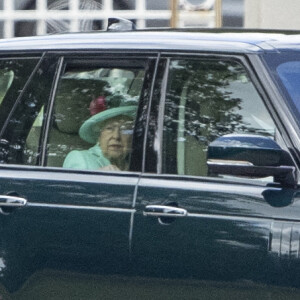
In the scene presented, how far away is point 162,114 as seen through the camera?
5.66m

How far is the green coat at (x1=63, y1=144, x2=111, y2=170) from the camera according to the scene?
19.1 feet

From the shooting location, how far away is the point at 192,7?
1473 cm

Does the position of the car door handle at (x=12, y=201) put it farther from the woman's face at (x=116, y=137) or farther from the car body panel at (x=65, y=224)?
the woman's face at (x=116, y=137)

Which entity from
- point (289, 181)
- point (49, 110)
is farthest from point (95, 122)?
point (289, 181)

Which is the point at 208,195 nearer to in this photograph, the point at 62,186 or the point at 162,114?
the point at 162,114

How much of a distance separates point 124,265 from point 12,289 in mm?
595

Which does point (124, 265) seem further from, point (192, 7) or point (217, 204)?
point (192, 7)

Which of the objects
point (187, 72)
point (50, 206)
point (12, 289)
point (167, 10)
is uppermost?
point (187, 72)

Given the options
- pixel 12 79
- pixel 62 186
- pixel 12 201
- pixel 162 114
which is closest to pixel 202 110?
pixel 162 114

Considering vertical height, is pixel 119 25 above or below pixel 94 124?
above

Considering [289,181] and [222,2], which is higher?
[289,181]

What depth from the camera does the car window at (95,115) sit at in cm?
579

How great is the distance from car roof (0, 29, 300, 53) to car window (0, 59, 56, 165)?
0.10 meters

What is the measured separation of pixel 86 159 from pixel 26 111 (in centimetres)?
43
